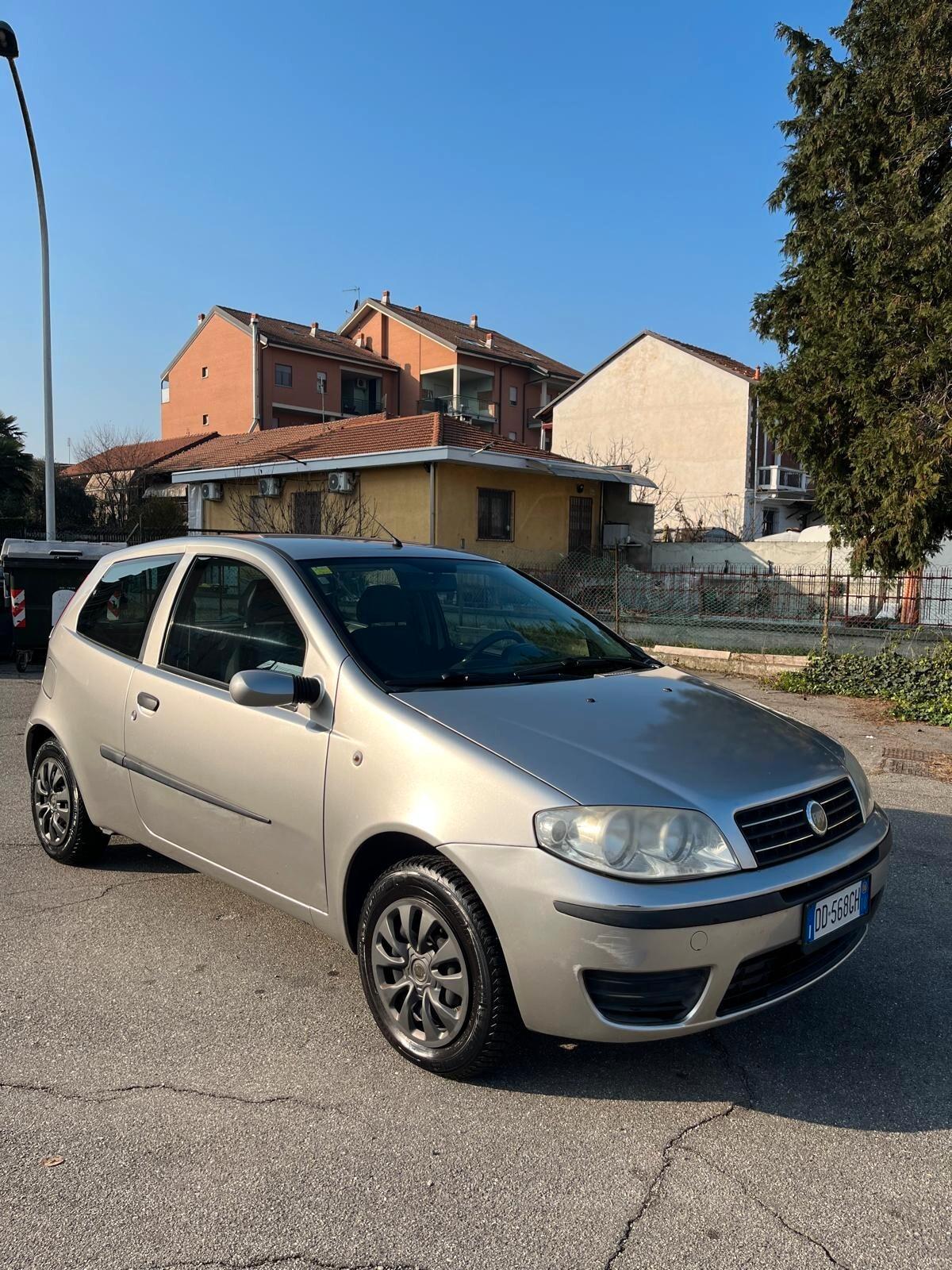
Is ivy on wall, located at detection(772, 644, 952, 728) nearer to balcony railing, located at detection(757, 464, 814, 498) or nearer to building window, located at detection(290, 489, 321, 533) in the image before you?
building window, located at detection(290, 489, 321, 533)

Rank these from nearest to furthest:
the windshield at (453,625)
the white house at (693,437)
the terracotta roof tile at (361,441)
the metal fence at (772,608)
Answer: the windshield at (453,625)
the metal fence at (772,608)
the terracotta roof tile at (361,441)
the white house at (693,437)

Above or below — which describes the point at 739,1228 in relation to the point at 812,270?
below

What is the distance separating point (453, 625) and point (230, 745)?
992 millimetres

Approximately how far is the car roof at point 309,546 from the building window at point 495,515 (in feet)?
57.4

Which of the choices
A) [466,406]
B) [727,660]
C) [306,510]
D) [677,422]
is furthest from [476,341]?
[727,660]

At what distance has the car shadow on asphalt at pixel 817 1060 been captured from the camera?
2779mm

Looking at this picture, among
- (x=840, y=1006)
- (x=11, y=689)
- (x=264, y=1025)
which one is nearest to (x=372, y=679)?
(x=264, y=1025)

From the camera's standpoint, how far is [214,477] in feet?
81.9

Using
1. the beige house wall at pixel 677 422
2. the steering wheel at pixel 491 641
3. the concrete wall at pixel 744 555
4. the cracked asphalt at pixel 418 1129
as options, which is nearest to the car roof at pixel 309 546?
the steering wheel at pixel 491 641

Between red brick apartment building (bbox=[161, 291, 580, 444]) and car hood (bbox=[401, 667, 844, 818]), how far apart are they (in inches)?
1604

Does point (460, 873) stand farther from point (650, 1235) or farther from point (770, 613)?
point (770, 613)

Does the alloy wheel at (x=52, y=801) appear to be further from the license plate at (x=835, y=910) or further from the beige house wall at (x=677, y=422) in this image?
the beige house wall at (x=677, y=422)

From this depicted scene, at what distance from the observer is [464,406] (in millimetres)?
45312

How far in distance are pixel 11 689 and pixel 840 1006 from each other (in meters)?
9.86
